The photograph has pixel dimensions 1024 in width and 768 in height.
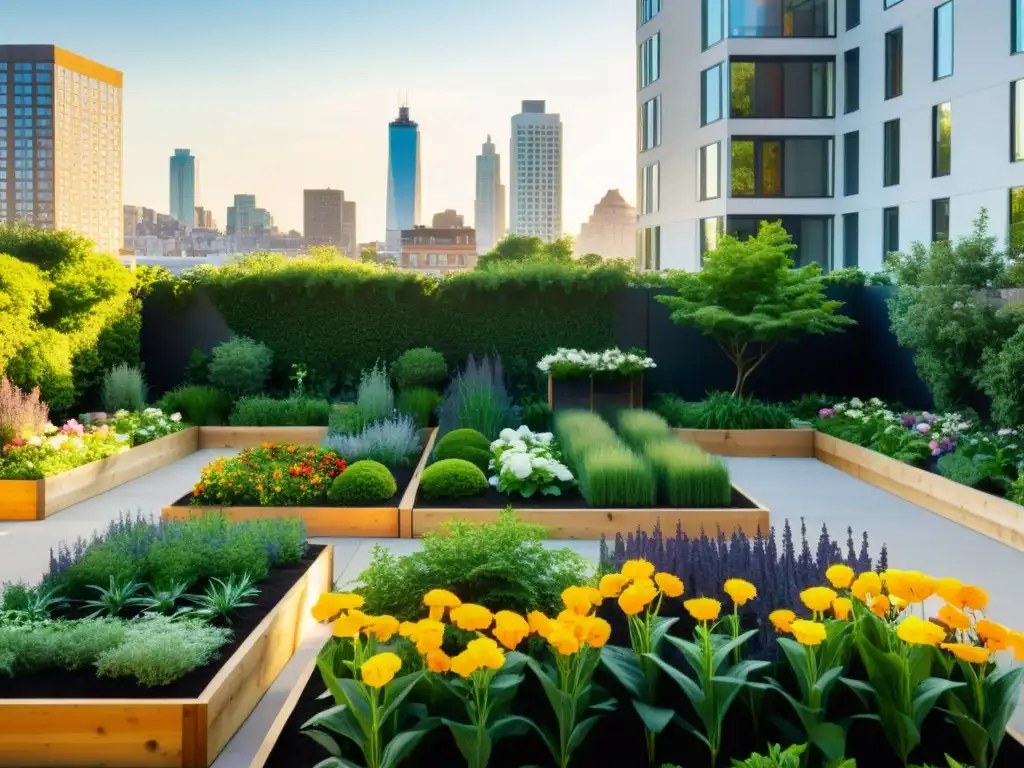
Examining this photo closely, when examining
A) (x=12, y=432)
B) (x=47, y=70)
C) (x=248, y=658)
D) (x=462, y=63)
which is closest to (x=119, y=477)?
(x=12, y=432)

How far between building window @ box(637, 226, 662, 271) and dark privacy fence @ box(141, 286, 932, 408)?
1509 cm

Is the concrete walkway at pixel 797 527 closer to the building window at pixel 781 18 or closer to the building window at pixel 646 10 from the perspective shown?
the building window at pixel 781 18

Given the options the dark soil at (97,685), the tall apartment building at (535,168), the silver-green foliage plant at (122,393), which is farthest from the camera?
the tall apartment building at (535,168)

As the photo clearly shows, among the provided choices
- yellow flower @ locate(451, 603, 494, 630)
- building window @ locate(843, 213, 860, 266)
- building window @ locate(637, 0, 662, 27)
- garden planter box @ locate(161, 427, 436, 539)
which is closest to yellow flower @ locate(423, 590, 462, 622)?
yellow flower @ locate(451, 603, 494, 630)

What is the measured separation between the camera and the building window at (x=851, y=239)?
22297mm

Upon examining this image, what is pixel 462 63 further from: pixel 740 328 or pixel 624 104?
pixel 740 328

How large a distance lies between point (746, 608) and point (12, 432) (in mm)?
7002

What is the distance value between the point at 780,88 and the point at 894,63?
10.1 feet

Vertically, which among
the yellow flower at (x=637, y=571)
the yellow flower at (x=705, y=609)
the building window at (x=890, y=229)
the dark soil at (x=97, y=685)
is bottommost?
the dark soil at (x=97, y=685)

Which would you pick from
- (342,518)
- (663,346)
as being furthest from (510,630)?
(663,346)

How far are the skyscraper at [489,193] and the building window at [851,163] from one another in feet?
299

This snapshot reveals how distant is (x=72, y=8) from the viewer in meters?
27.4

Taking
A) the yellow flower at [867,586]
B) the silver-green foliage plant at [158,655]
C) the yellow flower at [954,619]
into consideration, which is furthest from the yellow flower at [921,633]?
the silver-green foliage plant at [158,655]

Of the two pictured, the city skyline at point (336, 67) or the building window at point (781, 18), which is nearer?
the building window at point (781, 18)
